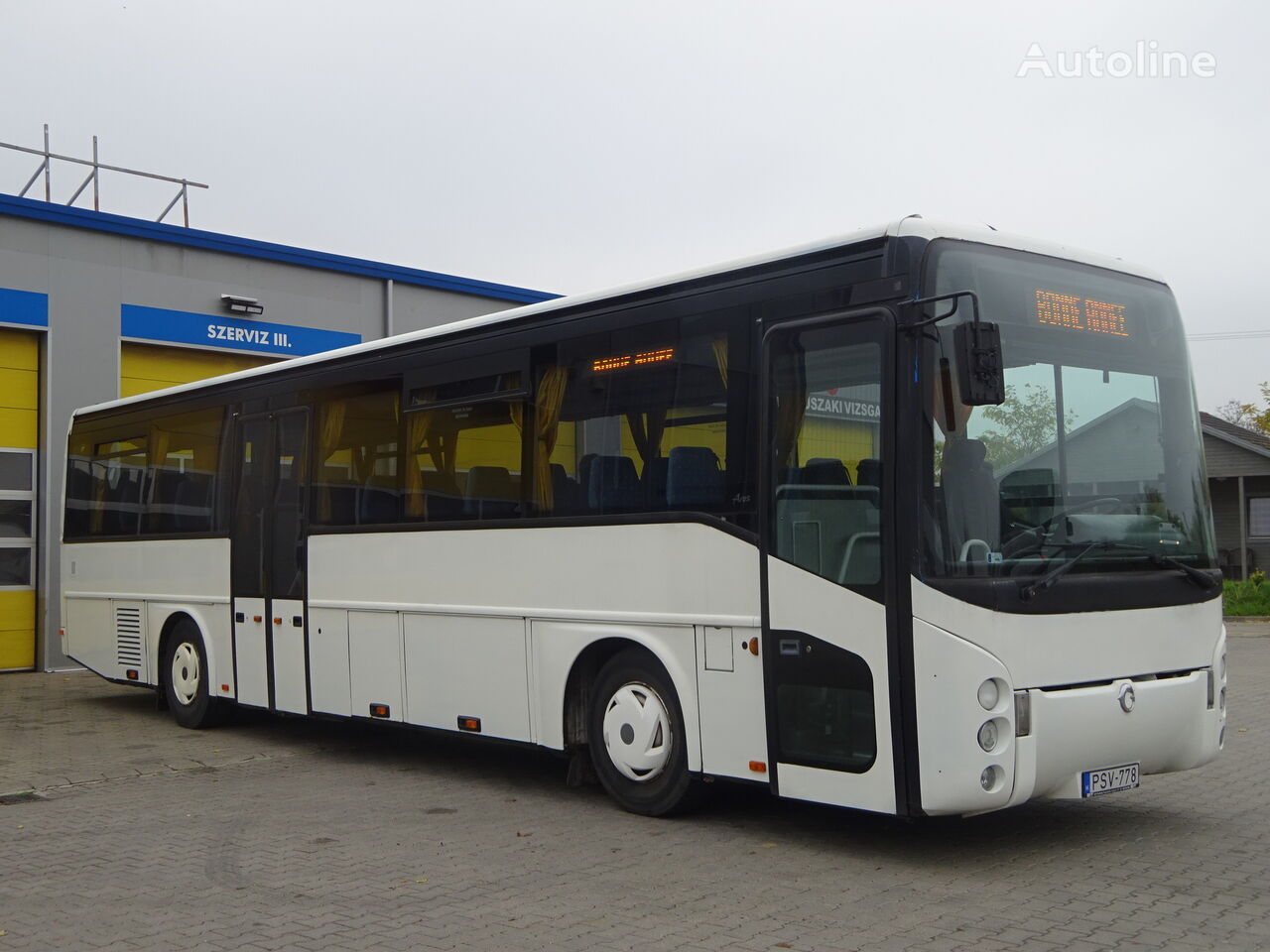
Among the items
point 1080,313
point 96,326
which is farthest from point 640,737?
point 96,326

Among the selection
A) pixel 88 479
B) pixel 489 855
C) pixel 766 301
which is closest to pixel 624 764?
pixel 489 855

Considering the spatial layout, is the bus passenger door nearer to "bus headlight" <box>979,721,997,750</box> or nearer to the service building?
"bus headlight" <box>979,721,997,750</box>

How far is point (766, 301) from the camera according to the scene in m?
7.39

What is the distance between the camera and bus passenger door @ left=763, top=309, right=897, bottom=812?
668 cm

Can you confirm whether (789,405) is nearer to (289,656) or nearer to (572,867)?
(572,867)

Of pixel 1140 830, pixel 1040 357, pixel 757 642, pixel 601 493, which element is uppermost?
pixel 1040 357

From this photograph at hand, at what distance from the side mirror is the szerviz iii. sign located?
0.51m

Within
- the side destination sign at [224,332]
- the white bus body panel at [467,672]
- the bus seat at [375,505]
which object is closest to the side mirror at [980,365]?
the white bus body panel at [467,672]

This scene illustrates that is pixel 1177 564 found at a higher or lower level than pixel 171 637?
higher

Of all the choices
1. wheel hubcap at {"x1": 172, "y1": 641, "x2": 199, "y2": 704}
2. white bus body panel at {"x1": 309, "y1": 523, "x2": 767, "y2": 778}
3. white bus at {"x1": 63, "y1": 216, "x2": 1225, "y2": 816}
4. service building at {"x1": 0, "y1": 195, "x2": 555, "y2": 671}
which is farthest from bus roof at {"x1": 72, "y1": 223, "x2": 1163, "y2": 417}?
service building at {"x1": 0, "y1": 195, "x2": 555, "y2": 671}

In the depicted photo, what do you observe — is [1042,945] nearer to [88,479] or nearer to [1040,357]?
[1040,357]

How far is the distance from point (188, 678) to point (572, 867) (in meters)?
6.97

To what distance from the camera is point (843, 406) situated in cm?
698

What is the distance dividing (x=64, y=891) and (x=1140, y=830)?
5674 mm
